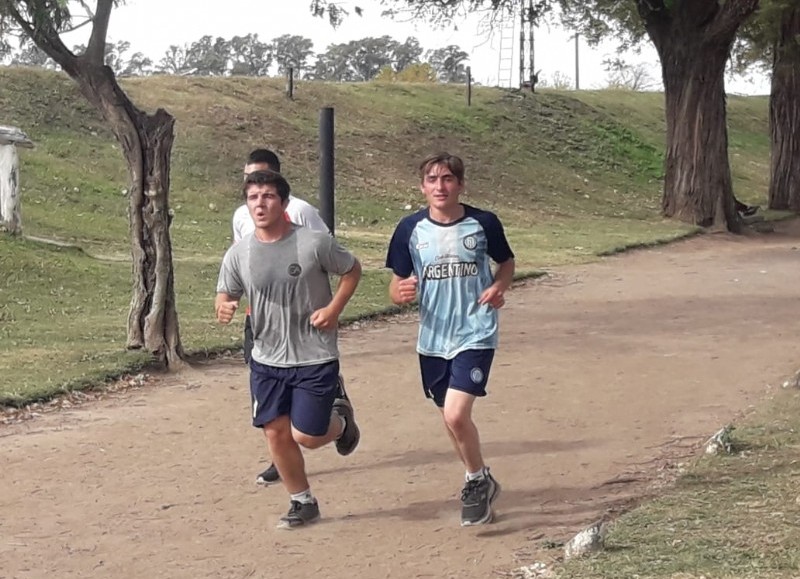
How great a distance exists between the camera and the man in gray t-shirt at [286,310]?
5.21 metres

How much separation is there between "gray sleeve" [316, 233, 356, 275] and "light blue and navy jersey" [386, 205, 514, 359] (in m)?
0.32

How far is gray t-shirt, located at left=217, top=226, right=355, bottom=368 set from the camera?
5207 mm

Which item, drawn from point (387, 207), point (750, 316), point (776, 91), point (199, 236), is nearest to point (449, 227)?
point (750, 316)

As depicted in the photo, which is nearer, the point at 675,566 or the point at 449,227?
the point at 675,566

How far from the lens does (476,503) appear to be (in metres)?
5.33

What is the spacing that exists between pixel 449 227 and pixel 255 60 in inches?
2345

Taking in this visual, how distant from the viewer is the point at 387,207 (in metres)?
24.8

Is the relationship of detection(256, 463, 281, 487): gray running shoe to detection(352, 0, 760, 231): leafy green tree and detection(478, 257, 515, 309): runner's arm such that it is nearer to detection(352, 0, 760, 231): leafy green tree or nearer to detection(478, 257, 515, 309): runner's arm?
detection(478, 257, 515, 309): runner's arm

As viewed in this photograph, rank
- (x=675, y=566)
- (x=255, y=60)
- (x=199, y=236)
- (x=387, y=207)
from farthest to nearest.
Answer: (x=255, y=60) < (x=387, y=207) < (x=199, y=236) < (x=675, y=566)

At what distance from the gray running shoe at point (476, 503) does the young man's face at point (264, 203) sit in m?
1.47

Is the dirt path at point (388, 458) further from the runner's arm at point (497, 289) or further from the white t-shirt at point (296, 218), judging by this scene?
the white t-shirt at point (296, 218)

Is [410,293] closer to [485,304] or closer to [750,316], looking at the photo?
[485,304]

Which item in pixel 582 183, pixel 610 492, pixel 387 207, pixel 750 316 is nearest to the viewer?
pixel 610 492

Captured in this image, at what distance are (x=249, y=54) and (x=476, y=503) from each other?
60817 millimetres
